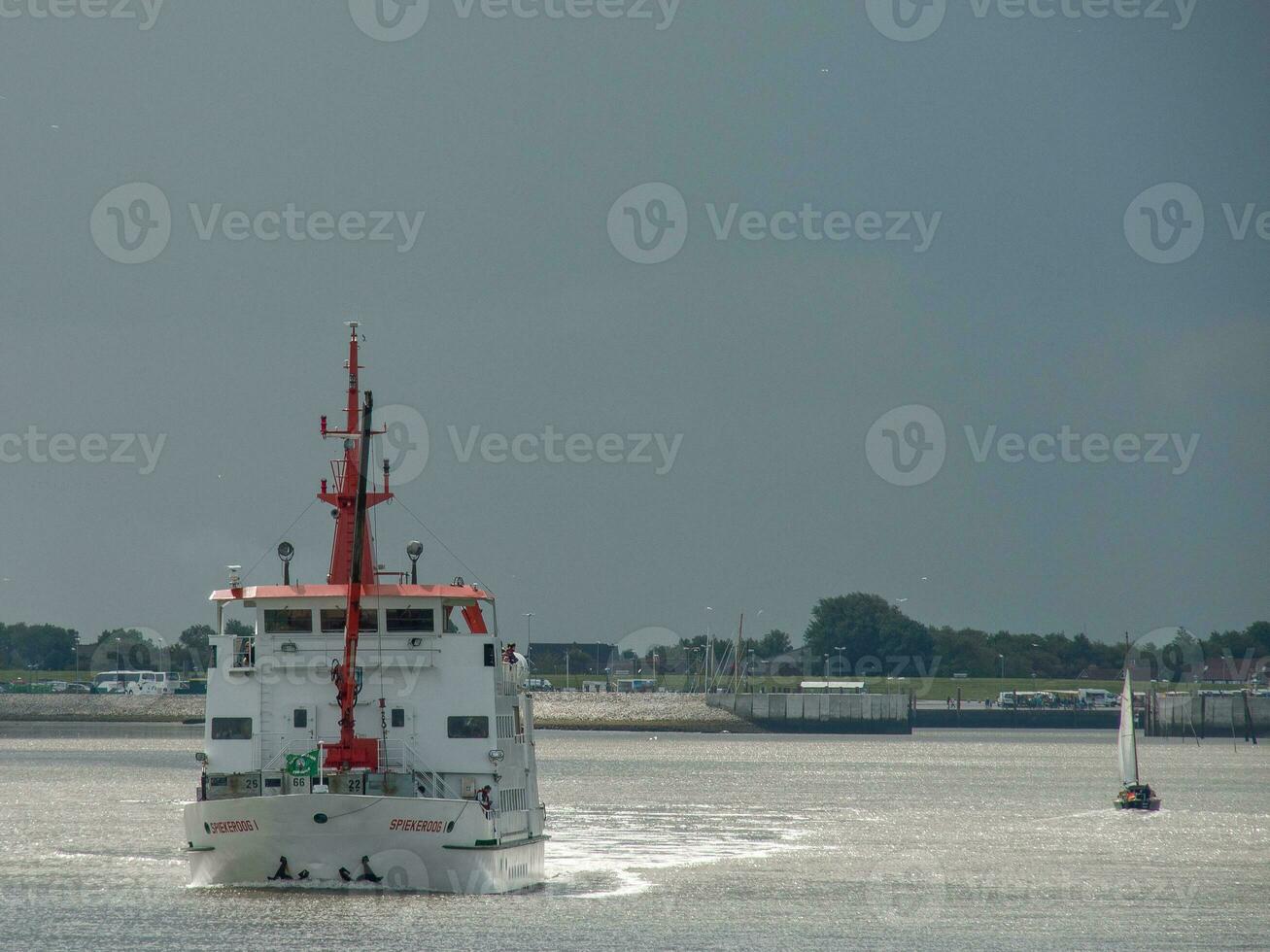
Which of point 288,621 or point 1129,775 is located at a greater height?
point 288,621

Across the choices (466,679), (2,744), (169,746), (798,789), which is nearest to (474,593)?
(466,679)

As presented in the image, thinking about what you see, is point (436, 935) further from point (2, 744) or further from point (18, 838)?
point (2, 744)

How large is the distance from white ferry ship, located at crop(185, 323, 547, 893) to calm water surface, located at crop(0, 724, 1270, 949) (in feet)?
4.82

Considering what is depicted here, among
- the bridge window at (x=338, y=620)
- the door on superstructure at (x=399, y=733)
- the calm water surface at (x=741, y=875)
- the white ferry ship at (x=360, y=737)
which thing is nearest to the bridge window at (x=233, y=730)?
the white ferry ship at (x=360, y=737)

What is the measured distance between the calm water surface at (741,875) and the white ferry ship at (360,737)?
4.82 ft

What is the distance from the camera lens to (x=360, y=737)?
42.2 m

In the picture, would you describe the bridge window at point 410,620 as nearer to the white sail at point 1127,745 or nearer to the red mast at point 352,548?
the red mast at point 352,548

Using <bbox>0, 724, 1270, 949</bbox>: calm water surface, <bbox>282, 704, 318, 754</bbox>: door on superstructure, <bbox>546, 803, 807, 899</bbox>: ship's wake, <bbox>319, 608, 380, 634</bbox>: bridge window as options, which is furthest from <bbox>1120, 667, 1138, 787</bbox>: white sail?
<bbox>282, 704, 318, 754</bbox>: door on superstructure

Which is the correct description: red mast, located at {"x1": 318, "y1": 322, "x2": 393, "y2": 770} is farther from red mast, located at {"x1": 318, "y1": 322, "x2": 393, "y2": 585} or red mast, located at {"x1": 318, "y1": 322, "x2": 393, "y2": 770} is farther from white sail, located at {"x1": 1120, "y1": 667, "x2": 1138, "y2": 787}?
white sail, located at {"x1": 1120, "y1": 667, "x2": 1138, "y2": 787}

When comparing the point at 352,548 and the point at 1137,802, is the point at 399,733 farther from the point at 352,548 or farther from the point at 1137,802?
the point at 1137,802

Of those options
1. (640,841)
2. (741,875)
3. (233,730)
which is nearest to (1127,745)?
(640,841)

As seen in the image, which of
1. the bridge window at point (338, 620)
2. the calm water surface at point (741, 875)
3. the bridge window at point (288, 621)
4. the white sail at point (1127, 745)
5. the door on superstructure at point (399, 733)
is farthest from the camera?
the white sail at point (1127, 745)

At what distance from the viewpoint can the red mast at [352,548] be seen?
4097 centimetres

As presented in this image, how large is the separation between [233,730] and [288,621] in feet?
9.28
